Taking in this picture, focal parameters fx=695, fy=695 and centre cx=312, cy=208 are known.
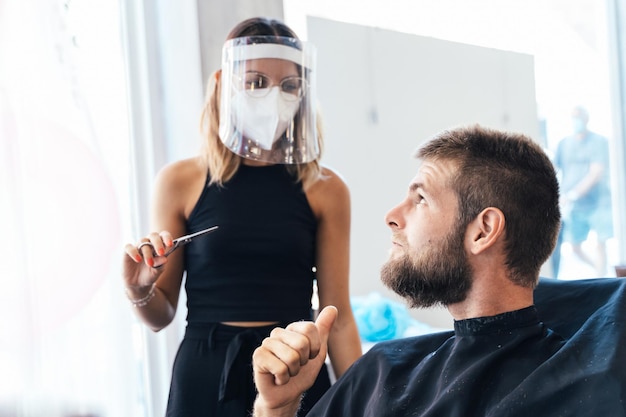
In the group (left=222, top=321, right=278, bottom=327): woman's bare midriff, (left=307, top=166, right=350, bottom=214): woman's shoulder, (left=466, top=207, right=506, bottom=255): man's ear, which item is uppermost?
(left=307, top=166, right=350, bottom=214): woman's shoulder

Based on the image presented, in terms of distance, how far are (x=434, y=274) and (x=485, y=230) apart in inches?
5.0

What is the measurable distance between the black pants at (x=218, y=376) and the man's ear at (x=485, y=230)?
0.49 meters

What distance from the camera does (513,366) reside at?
120 cm

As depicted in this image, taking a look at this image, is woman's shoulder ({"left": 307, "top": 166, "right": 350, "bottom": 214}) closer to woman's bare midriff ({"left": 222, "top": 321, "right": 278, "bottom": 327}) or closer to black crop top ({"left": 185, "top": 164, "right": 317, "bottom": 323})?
black crop top ({"left": 185, "top": 164, "right": 317, "bottom": 323})

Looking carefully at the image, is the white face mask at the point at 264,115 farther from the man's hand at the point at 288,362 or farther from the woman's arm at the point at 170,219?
the man's hand at the point at 288,362

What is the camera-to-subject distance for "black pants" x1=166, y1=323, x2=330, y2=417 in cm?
150

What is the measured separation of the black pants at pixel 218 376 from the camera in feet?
4.91

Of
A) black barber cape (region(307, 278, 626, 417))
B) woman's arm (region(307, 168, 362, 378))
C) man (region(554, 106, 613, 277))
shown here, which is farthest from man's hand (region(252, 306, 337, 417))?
man (region(554, 106, 613, 277))

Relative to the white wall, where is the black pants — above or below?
below

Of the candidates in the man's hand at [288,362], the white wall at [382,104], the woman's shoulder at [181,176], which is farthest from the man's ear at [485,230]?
the white wall at [382,104]

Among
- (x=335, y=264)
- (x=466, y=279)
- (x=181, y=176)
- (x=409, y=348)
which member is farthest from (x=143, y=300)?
(x=466, y=279)

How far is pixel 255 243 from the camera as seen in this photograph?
1572 millimetres

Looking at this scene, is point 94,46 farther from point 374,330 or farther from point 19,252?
point 374,330

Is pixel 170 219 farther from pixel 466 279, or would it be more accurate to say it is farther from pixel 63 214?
pixel 466 279
